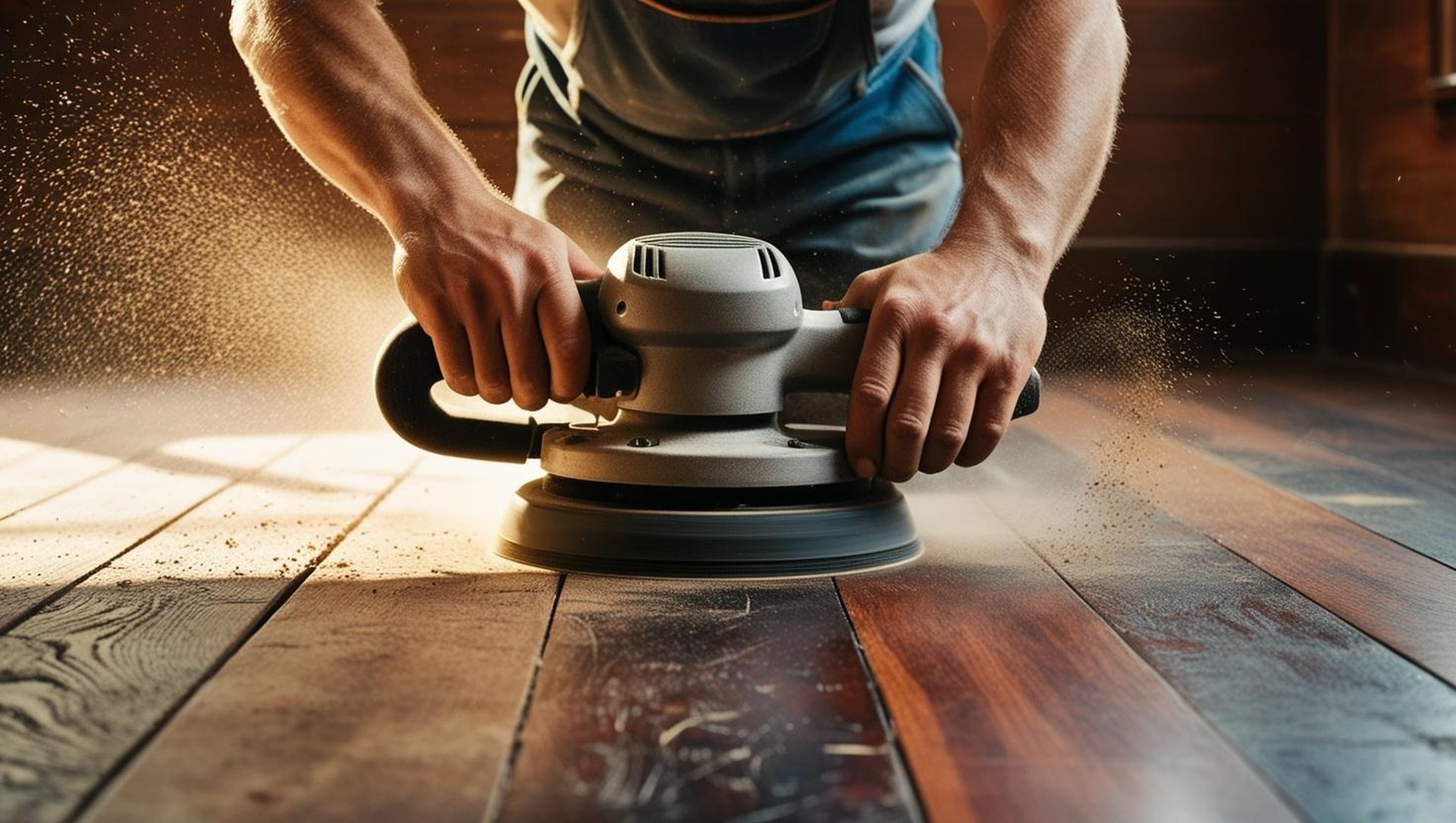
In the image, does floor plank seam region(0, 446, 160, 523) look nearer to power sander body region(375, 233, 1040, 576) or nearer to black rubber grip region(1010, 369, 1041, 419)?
power sander body region(375, 233, 1040, 576)

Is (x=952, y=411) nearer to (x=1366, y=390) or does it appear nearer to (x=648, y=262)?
(x=648, y=262)

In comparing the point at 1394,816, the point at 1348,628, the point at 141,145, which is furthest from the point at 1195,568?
the point at 141,145

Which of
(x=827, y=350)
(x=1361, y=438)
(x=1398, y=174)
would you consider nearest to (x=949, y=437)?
(x=827, y=350)

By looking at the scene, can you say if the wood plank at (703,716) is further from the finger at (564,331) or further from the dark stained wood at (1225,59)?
the dark stained wood at (1225,59)

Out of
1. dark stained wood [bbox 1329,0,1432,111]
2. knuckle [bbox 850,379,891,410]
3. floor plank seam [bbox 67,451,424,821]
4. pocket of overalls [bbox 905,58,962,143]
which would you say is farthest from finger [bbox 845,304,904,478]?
dark stained wood [bbox 1329,0,1432,111]

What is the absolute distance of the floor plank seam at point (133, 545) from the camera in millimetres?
1047

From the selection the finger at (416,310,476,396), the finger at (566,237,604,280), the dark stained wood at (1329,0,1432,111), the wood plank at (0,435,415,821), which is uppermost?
the dark stained wood at (1329,0,1432,111)

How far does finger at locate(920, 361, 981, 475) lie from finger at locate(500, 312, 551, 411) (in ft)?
1.07

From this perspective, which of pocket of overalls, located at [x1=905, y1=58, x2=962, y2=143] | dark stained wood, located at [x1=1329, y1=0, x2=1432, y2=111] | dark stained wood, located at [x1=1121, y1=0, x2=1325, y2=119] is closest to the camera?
pocket of overalls, located at [x1=905, y1=58, x2=962, y2=143]

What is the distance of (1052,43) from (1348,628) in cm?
68

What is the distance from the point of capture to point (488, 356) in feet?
3.96

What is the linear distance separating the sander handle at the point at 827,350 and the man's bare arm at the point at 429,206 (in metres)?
0.18

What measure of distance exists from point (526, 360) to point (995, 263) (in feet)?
1.38

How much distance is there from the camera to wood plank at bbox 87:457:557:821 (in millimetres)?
709
